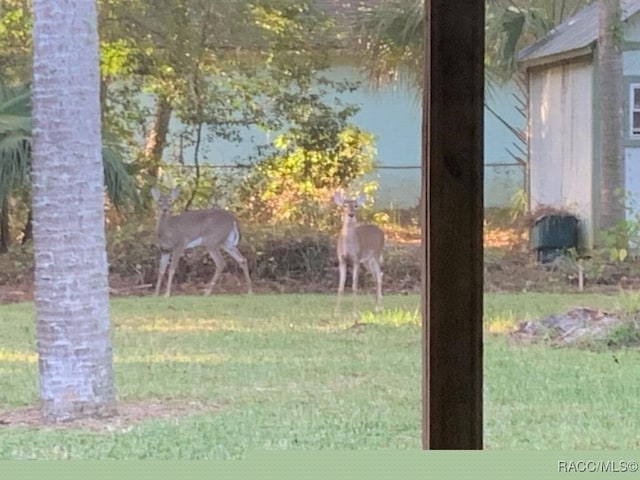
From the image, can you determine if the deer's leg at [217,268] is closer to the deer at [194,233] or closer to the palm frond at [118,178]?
the deer at [194,233]

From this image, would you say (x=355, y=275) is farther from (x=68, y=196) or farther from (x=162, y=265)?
(x=68, y=196)

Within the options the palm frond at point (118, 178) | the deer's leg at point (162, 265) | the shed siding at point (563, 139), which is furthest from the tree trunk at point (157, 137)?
the shed siding at point (563, 139)

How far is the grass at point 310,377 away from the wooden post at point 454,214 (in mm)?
309

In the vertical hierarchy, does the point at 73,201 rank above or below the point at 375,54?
below

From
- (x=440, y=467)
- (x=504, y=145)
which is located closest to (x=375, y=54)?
(x=504, y=145)

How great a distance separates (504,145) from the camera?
1.54 metres

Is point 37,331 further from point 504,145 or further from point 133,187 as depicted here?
point 504,145

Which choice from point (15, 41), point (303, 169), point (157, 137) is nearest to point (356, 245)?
point (303, 169)

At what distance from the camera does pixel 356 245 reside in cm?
154

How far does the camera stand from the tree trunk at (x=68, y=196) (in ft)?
4.83

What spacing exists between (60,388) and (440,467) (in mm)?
667

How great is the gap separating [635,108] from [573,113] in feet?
0.37

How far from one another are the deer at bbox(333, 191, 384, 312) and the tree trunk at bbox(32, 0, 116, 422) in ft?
1.31

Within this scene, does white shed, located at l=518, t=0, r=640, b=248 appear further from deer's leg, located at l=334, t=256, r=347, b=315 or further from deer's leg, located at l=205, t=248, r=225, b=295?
deer's leg, located at l=205, t=248, r=225, b=295
